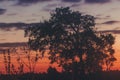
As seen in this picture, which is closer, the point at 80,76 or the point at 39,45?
the point at 80,76

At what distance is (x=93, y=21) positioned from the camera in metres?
60.2

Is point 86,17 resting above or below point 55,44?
above

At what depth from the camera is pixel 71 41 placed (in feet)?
193

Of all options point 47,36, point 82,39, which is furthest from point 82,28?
point 47,36

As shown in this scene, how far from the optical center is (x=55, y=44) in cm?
5991

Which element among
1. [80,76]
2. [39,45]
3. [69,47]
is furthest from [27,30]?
[80,76]

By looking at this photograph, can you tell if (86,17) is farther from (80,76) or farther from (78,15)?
(80,76)

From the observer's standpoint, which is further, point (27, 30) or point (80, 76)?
point (27, 30)

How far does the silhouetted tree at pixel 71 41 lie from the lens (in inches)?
2311

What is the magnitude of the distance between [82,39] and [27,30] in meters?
9.05

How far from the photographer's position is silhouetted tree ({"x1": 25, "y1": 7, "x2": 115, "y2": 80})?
193 ft

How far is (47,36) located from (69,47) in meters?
4.31

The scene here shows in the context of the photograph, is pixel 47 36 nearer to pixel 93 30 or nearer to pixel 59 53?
pixel 59 53

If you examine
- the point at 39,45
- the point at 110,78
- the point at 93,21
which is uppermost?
the point at 93,21
